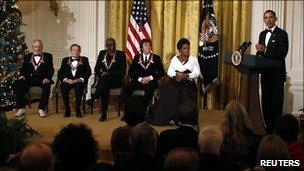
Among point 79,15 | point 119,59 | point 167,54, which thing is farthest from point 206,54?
point 79,15

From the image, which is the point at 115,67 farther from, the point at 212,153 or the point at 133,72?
the point at 212,153

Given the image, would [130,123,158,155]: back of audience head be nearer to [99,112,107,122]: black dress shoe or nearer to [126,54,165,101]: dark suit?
[99,112,107,122]: black dress shoe

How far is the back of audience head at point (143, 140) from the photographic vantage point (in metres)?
3.47

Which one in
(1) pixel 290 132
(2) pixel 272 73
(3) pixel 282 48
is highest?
(3) pixel 282 48

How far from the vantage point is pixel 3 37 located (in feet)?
22.4

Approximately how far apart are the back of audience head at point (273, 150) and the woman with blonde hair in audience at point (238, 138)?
0.72 metres

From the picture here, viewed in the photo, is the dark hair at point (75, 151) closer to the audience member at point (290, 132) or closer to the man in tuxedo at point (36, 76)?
the audience member at point (290, 132)

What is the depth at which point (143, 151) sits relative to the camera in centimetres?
346

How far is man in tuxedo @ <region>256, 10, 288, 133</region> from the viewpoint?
6953mm

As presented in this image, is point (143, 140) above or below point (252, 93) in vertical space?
below

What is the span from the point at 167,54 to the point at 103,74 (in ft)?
5.87

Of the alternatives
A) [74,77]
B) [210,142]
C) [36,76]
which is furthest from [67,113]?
[210,142]

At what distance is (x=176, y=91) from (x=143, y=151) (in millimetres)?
4024

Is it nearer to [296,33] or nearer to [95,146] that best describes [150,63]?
[296,33]
